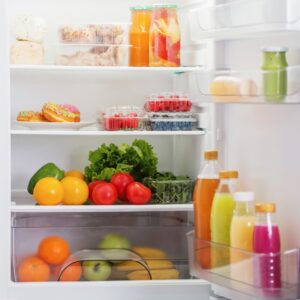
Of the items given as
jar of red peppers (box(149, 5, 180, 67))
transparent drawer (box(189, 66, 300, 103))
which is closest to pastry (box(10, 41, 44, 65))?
jar of red peppers (box(149, 5, 180, 67))

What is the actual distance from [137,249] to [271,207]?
47.2 inches

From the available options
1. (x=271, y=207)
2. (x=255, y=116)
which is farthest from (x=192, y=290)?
(x=271, y=207)

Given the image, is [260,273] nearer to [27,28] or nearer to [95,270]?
[95,270]

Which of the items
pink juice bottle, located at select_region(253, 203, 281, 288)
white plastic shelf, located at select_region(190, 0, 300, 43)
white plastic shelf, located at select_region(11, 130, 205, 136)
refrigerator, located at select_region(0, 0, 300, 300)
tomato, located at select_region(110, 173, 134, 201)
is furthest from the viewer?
tomato, located at select_region(110, 173, 134, 201)

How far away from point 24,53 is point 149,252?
3.12 feet

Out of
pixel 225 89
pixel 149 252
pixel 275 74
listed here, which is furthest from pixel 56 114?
pixel 275 74

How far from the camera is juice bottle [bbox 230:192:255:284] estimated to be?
8.60 feet

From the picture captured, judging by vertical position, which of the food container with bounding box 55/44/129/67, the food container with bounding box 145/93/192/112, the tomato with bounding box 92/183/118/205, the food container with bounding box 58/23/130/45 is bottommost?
the tomato with bounding box 92/183/118/205

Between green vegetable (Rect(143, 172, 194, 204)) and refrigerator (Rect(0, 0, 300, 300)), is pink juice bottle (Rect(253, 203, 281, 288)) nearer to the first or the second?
refrigerator (Rect(0, 0, 300, 300))

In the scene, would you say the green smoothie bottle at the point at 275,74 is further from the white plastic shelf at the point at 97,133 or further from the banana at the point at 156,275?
the banana at the point at 156,275

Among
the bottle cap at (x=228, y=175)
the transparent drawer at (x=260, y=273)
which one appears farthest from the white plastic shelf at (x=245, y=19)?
the transparent drawer at (x=260, y=273)

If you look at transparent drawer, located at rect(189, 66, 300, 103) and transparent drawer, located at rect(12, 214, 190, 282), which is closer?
transparent drawer, located at rect(189, 66, 300, 103)

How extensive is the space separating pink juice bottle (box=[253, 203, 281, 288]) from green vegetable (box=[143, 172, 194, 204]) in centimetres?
104

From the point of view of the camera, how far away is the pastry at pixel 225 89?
8.57 feet
